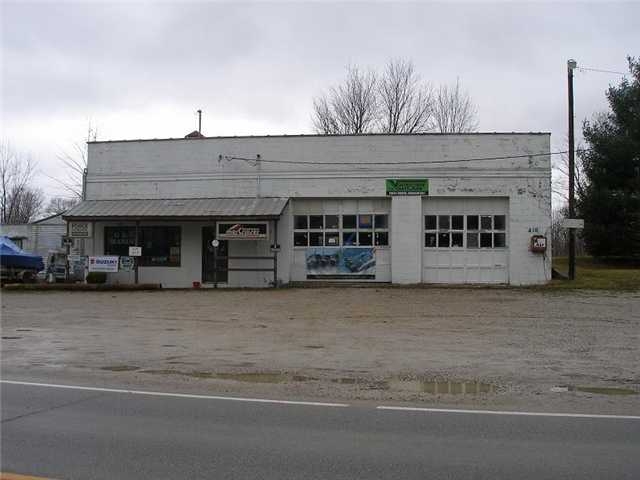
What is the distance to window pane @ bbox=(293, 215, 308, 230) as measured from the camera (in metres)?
26.6

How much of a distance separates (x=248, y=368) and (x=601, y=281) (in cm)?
1897

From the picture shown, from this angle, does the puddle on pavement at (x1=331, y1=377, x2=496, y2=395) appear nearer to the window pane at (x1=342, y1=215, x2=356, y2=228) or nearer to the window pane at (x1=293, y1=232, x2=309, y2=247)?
the window pane at (x1=342, y1=215, x2=356, y2=228)

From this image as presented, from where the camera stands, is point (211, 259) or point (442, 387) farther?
point (211, 259)

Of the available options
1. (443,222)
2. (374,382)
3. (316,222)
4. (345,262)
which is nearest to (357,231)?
(345,262)

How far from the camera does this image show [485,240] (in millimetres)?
25812

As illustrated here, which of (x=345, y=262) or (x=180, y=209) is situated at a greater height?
(x=180, y=209)

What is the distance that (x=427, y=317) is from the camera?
17.1 m

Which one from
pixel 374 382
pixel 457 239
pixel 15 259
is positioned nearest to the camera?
pixel 374 382

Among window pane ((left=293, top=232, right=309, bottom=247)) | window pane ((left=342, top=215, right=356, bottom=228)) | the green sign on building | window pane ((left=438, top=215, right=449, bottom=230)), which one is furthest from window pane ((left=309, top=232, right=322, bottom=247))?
window pane ((left=438, top=215, right=449, bottom=230))

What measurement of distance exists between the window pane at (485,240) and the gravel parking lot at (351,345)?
3.90 meters

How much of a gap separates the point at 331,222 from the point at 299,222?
1.37m

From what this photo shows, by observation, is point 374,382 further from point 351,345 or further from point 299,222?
point 299,222

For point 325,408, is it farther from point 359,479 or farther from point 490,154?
point 490,154

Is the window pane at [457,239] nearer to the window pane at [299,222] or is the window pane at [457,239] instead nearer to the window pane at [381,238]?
the window pane at [381,238]
